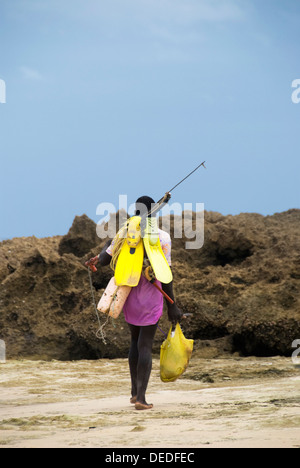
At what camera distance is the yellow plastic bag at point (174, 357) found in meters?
6.25

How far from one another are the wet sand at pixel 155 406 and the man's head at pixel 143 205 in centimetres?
183

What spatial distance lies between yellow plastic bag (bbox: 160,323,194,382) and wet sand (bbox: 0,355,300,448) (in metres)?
0.26

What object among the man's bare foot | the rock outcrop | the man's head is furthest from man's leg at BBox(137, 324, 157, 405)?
the rock outcrop

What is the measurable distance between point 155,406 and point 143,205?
1907mm

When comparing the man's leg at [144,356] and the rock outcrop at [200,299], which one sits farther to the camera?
the rock outcrop at [200,299]

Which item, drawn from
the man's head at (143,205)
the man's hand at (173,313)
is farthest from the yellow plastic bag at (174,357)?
the man's head at (143,205)

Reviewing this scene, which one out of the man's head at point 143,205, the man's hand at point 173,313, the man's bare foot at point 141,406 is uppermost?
the man's head at point 143,205

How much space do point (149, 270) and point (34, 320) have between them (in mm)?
5672

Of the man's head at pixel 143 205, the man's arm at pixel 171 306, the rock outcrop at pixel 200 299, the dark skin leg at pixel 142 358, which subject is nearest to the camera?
the dark skin leg at pixel 142 358

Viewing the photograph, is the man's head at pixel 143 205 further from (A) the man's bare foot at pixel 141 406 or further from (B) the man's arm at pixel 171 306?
(A) the man's bare foot at pixel 141 406

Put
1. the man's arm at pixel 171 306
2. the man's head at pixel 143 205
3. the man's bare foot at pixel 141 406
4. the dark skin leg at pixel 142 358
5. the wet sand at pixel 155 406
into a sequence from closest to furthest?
the wet sand at pixel 155 406 → the man's bare foot at pixel 141 406 → the dark skin leg at pixel 142 358 → the man's arm at pixel 171 306 → the man's head at pixel 143 205

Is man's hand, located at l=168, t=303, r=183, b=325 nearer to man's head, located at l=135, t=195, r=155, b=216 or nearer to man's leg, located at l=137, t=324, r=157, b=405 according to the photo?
man's leg, located at l=137, t=324, r=157, b=405

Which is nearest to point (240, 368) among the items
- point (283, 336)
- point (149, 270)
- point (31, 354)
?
point (283, 336)

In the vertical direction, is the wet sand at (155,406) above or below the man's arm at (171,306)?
below
